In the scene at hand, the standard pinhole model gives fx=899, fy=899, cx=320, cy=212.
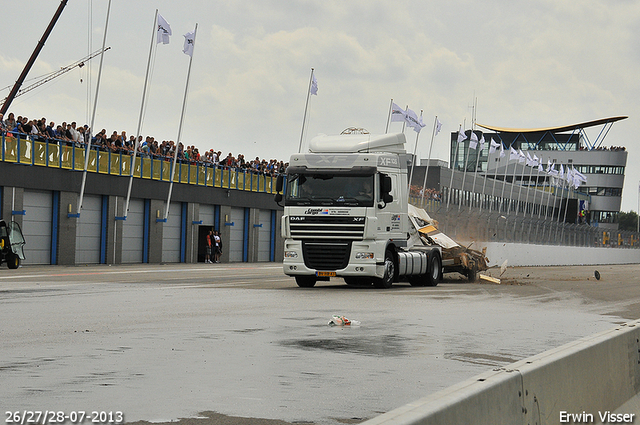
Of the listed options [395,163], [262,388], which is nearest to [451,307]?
[395,163]

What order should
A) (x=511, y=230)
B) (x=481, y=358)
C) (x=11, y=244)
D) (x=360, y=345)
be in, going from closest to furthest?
(x=481, y=358) → (x=360, y=345) → (x=11, y=244) → (x=511, y=230)

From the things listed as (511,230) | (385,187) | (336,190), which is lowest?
(511,230)

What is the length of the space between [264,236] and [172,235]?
→ 10.8 meters

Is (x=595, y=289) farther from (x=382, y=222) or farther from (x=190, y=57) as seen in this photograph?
(x=190, y=57)

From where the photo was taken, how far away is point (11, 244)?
109 ft

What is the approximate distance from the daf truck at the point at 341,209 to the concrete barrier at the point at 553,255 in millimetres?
19443

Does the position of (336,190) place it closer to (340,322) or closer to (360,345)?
(340,322)

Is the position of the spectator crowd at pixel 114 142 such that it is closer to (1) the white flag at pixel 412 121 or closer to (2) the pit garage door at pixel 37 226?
(2) the pit garage door at pixel 37 226

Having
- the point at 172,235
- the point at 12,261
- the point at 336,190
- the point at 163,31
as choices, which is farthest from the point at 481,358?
the point at 172,235

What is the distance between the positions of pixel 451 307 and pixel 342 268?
17.3 ft

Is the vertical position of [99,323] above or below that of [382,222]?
below

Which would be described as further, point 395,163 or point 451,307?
point 395,163

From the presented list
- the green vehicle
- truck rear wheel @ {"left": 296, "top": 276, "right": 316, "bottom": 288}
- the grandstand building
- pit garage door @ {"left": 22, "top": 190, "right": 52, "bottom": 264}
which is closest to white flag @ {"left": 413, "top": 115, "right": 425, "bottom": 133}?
pit garage door @ {"left": 22, "top": 190, "right": 52, "bottom": 264}

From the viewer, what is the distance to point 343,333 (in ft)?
39.4
